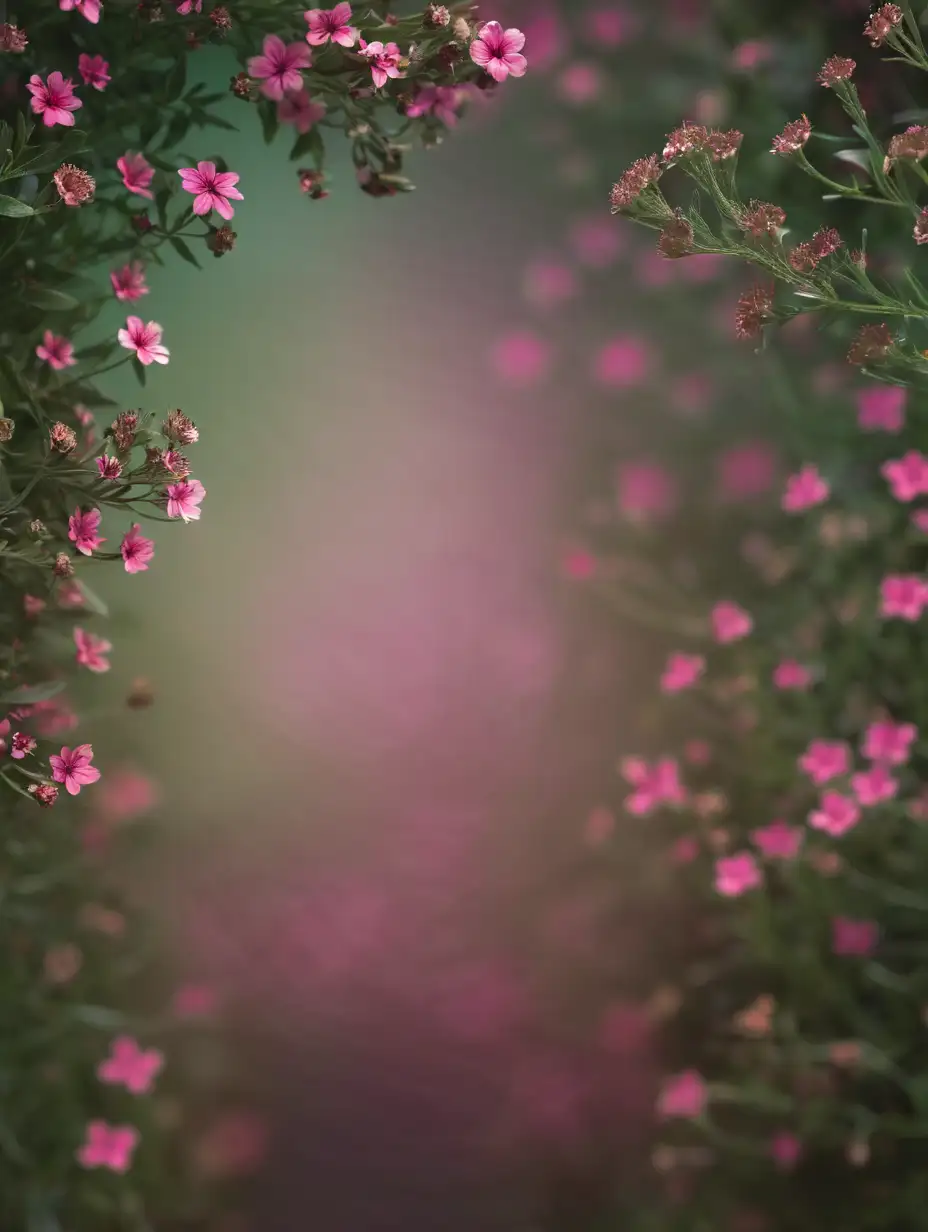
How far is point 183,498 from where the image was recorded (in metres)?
0.81

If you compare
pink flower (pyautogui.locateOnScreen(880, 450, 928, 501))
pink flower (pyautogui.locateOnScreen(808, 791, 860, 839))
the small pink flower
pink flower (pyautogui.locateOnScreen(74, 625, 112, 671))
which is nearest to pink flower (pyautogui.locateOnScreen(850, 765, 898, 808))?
pink flower (pyautogui.locateOnScreen(808, 791, 860, 839))

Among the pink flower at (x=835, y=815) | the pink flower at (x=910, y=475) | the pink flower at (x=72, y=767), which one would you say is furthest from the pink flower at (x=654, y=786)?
the pink flower at (x=72, y=767)

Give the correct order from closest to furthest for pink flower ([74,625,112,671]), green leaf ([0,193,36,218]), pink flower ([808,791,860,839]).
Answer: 1. green leaf ([0,193,36,218])
2. pink flower ([74,625,112,671])
3. pink flower ([808,791,860,839])

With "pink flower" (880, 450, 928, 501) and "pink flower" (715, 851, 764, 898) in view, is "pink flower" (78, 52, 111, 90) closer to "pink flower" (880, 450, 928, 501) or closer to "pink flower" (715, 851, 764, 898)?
"pink flower" (880, 450, 928, 501)

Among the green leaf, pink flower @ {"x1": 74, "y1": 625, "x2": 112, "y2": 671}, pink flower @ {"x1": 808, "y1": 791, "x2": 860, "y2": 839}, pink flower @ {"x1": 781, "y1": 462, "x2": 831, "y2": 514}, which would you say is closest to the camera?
the green leaf

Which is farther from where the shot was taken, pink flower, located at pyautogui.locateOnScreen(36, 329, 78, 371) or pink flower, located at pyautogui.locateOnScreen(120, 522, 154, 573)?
pink flower, located at pyautogui.locateOnScreen(36, 329, 78, 371)

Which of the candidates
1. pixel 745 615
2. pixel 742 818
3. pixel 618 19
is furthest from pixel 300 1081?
pixel 618 19

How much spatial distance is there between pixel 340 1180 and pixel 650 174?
4.87ft

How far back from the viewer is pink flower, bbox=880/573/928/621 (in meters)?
1.46

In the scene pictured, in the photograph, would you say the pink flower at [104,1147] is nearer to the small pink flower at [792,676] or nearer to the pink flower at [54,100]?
the small pink flower at [792,676]

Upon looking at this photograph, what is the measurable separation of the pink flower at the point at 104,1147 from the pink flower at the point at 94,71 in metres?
1.14

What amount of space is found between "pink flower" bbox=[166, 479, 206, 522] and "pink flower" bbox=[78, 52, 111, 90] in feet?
1.07

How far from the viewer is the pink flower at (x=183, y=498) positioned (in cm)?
81

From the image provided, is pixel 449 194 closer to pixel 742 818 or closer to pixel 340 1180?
pixel 742 818
